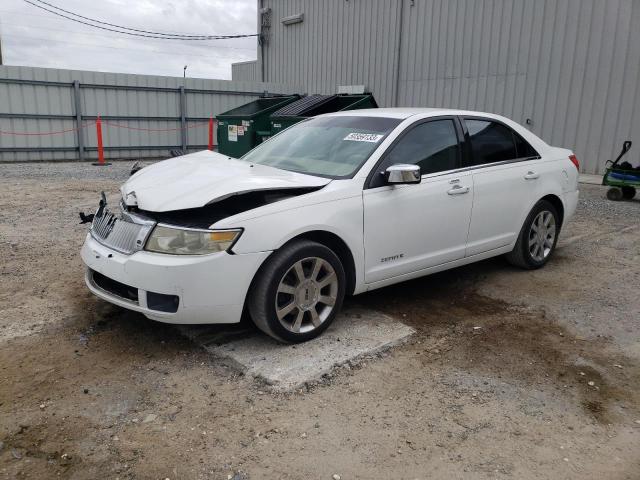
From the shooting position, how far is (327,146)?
4371mm

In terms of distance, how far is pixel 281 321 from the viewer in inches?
139

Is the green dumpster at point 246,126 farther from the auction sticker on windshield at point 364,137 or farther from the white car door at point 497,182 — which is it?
the auction sticker on windshield at point 364,137

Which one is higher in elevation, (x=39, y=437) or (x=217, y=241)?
(x=217, y=241)

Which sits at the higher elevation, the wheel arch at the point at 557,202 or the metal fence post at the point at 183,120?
the metal fence post at the point at 183,120

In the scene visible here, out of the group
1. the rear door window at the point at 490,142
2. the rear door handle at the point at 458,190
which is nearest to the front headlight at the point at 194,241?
the rear door handle at the point at 458,190

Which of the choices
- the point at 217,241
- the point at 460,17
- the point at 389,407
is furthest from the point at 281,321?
the point at 460,17

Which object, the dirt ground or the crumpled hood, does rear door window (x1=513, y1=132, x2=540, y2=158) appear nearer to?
the dirt ground

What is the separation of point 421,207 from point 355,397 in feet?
5.36

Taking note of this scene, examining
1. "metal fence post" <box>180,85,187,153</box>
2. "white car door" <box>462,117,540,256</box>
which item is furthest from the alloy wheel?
"metal fence post" <box>180,85,187,153</box>

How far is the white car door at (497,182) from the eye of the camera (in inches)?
184

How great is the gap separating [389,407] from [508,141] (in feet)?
10.00

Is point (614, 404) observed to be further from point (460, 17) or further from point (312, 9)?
point (312, 9)

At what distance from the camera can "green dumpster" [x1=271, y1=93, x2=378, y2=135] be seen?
404 inches

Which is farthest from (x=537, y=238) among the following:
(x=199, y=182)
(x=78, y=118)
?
(x=78, y=118)
